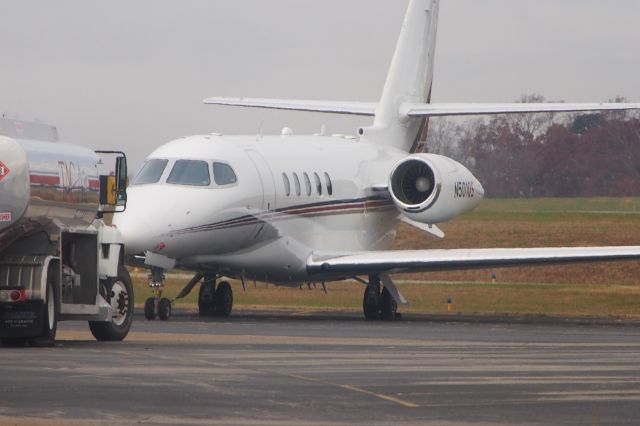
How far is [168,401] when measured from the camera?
1366 cm

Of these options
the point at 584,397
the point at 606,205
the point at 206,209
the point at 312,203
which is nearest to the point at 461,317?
the point at 312,203

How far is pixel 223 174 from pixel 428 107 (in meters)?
7.67

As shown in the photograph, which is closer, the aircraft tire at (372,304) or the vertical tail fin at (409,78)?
the aircraft tire at (372,304)

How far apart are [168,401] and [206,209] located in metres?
16.5

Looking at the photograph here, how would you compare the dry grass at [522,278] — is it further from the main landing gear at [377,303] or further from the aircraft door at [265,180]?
the aircraft door at [265,180]

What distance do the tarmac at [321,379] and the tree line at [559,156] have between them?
52306 millimetres

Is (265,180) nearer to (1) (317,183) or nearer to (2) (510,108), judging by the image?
(1) (317,183)

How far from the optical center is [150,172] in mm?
30781

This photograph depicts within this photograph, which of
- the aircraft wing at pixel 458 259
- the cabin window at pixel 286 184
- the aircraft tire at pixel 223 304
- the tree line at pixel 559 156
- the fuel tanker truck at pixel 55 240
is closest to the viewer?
the fuel tanker truck at pixel 55 240

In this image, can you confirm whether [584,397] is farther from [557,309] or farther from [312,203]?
[557,309]

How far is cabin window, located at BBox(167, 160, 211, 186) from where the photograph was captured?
30.5m

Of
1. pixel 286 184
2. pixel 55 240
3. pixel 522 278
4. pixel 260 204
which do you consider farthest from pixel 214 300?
pixel 522 278

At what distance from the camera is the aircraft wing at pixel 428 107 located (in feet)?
111

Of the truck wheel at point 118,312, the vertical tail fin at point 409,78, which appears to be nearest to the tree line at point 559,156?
the vertical tail fin at point 409,78
